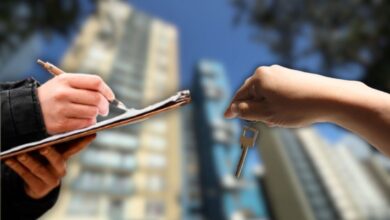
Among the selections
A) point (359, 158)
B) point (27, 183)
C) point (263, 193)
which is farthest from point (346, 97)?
point (359, 158)

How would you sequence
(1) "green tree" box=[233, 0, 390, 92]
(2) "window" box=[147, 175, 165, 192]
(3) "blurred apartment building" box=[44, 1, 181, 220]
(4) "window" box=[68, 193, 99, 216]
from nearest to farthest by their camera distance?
(1) "green tree" box=[233, 0, 390, 92] → (4) "window" box=[68, 193, 99, 216] → (3) "blurred apartment building" box=[44, 1, 181, 220] → (2) "window" box=[147, 175, 165, 192]

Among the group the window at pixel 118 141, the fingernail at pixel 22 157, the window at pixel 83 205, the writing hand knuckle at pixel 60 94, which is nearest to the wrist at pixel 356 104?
the writing hand knuckle at pixel 60 94

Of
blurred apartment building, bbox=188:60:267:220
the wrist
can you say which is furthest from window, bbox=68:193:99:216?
the wrist

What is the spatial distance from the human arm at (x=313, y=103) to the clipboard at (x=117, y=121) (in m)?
0.19

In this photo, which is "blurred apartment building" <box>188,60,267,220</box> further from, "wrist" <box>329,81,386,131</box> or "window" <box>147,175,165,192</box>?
"wrist" <box>329,81,386,131</box>

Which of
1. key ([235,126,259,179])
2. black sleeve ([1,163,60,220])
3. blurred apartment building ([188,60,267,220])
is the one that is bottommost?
blurred apartment building ([188,60,267,220])

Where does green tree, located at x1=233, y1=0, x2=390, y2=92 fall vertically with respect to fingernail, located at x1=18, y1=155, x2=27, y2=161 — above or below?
below

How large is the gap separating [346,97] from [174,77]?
2763 centimetres

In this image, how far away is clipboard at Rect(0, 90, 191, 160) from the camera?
759mm

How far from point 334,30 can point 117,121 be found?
23.0 ft

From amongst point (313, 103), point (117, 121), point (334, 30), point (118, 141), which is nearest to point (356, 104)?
point (313, 103)

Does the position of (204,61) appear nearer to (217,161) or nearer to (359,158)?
(217,161)

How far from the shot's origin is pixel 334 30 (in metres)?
6.76

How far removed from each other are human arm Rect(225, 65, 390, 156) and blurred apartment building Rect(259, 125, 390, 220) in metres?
17.2
